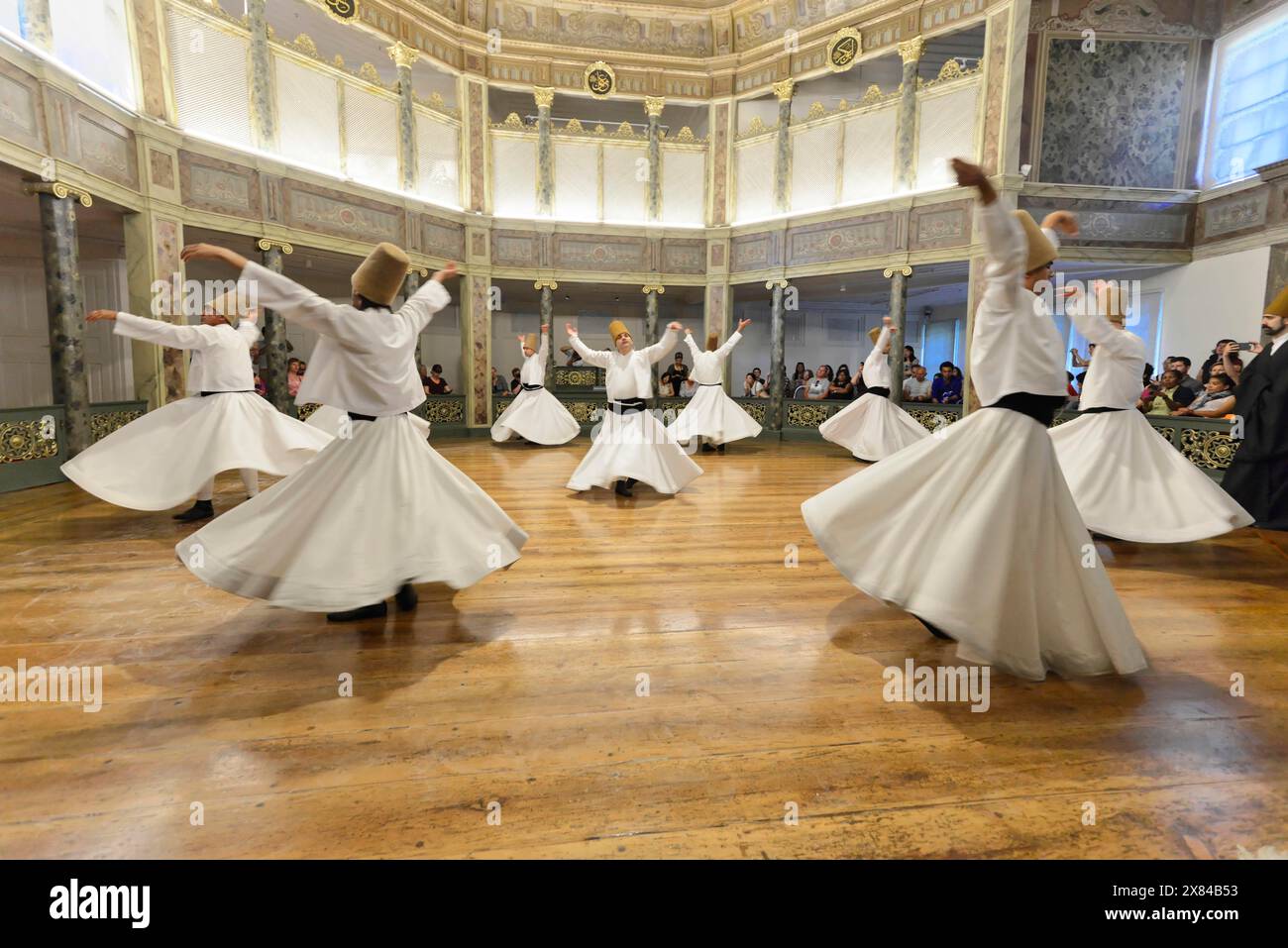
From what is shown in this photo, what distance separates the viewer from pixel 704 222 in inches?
472

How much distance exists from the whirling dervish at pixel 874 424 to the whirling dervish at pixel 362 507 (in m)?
6.34

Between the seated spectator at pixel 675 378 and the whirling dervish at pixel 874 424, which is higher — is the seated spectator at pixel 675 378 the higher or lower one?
the higher one

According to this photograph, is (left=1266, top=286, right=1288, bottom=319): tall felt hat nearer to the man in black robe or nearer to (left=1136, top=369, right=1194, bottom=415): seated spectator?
the man in black robe

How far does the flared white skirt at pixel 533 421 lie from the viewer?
32.5 ft

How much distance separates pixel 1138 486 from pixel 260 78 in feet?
34.7

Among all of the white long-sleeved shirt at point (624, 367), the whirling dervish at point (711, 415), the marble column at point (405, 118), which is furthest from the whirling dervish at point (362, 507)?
the marble column at point (405, 118)

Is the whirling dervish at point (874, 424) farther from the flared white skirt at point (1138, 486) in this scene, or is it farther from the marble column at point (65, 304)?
the marble column at point (65, 304)

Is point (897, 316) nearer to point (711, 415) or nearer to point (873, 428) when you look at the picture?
point (873, 428)

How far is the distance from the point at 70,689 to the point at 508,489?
13.2 ft

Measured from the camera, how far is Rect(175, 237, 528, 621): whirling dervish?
2.51 meters

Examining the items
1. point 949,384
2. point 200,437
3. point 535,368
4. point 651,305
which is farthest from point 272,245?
point 949,384
